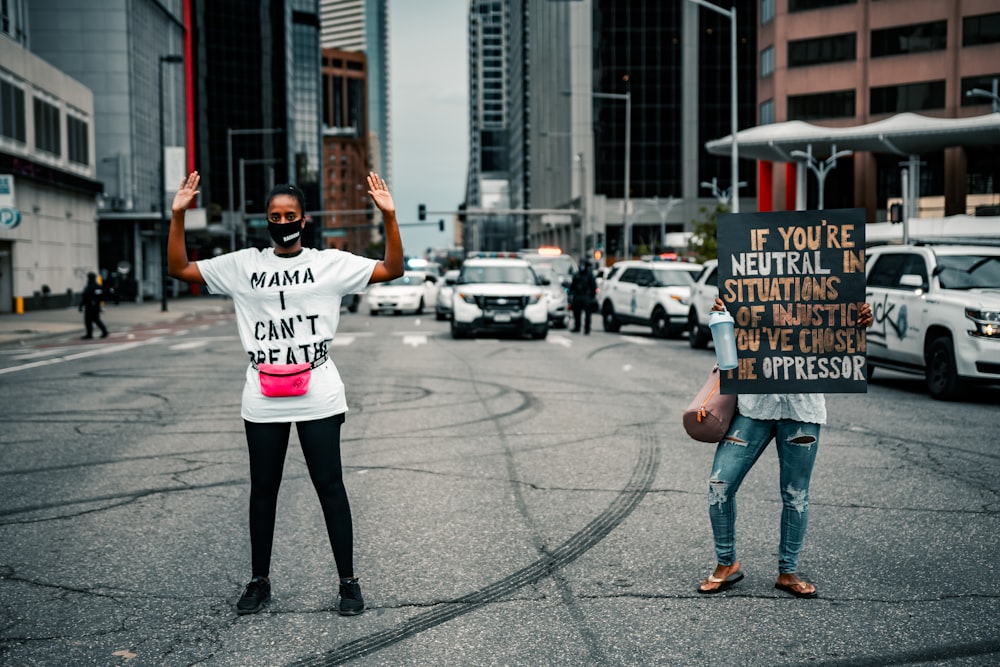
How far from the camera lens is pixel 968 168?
62.8m

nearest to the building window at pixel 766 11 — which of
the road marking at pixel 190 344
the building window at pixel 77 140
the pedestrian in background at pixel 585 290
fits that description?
the building window at pixel 77 140

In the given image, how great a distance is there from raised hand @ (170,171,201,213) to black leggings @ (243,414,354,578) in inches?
40.7

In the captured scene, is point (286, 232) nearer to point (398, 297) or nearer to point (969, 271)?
point (969, 271)

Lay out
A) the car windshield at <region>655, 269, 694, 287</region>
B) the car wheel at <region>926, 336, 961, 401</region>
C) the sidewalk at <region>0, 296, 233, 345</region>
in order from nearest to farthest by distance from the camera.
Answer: the car wheel at <region>926, 336, 961, 401</region>, the car windshield at <region>655, 269, 694, 287</region>, the sidewalk at <region>0, 296, 233, 345</region>

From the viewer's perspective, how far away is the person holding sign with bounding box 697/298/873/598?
5250 mm

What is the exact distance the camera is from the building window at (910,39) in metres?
65.1

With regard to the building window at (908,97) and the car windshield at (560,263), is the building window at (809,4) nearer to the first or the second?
the building window at (908,97)

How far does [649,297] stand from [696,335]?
4.13m

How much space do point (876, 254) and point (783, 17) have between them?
195 feet

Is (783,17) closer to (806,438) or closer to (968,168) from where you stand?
(968,168)

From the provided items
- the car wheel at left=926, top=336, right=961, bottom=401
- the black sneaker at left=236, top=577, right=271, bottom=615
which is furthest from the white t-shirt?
the car wheel at left=926, top=336, right=961, bottom=401

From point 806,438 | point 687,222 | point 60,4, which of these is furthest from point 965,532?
point 687,222

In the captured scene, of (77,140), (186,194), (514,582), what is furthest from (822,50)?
(186,194)

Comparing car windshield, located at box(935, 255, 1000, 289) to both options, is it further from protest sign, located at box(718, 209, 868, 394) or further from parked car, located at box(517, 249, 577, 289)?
parked car, located at box(517, 249, 577, 289)
